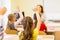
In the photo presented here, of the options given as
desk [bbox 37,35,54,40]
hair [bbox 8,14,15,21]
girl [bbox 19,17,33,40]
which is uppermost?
hair [bbox 8,14,15,21]

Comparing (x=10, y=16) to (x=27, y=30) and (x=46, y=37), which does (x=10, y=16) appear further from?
(x=46, y=37)

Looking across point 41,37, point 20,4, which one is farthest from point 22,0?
point 41,37

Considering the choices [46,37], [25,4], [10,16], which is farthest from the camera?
[25,4]

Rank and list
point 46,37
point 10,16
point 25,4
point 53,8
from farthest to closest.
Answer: point 53,8
point 25,4
point 10,16
point 46,37

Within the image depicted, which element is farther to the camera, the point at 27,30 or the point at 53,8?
the point at 53,8

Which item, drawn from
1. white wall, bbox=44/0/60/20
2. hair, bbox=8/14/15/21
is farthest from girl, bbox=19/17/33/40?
white wall, bbox=44/0/60/20

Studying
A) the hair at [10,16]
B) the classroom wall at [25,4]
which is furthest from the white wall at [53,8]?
the hair at [10,16]

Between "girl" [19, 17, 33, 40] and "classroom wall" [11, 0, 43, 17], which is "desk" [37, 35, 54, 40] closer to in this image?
"girl" [19, 17, 33, 40]

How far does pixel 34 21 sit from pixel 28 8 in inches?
10.3

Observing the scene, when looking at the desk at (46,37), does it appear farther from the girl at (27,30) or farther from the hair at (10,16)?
the hair at (10,16)

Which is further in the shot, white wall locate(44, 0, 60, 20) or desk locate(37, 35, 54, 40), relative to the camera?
white wall locate(44, 0, 60, 20)

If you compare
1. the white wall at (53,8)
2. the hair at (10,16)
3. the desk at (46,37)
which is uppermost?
the white wall at (53,8)

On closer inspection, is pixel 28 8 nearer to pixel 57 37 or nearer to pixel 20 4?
pixel 20 4

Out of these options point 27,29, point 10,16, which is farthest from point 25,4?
point 27,29
